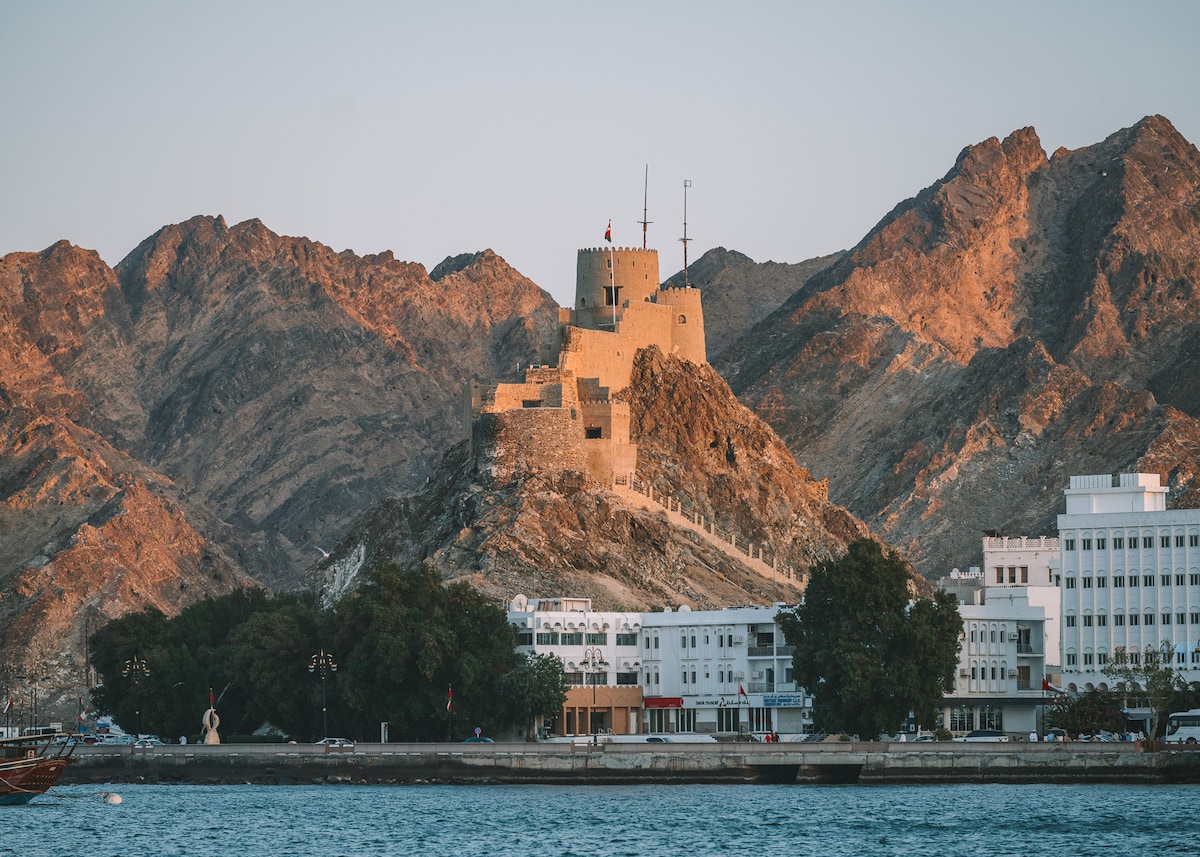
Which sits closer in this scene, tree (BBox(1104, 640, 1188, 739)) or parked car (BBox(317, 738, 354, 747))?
tree (BBox(1104, 640, 1188, 739))

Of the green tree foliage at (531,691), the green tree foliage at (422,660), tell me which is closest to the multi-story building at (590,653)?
the green tree foliage at (422,660)

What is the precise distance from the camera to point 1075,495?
17200 centimetres

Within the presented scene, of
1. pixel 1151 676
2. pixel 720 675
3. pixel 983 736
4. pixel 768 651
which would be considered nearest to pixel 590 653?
pixel 720 675

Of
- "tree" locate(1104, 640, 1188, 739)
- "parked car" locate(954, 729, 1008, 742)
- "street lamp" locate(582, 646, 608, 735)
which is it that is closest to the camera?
"tree" locate(1104, 640, 1188, 739)

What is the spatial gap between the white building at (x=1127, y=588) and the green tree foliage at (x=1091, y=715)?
7.39m

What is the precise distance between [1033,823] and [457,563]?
3010 inches

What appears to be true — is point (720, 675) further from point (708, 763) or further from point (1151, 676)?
point (1151, 676)

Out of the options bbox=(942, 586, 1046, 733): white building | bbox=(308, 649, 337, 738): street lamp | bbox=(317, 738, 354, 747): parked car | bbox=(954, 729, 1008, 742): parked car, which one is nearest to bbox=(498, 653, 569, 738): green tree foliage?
bbox=(317, 738, 354, 747): parked car

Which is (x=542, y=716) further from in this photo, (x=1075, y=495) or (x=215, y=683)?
(x=1075, y=495)

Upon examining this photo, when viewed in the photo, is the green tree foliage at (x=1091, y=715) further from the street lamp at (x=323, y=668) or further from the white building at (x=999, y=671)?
the street lamp at (x=323, y=668)

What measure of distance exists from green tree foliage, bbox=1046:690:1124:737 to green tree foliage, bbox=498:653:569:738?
31800 mm

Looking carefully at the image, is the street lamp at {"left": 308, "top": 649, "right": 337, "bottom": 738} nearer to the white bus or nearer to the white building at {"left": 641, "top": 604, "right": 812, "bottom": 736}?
the white building at {"left": 641, "top": 604, "right": 812, "bottom": 736}

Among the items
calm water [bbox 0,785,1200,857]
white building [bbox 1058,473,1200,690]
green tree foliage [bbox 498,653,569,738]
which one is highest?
white building [bbox 1058,473,1200,690]

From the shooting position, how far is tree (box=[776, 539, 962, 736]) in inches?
5822
